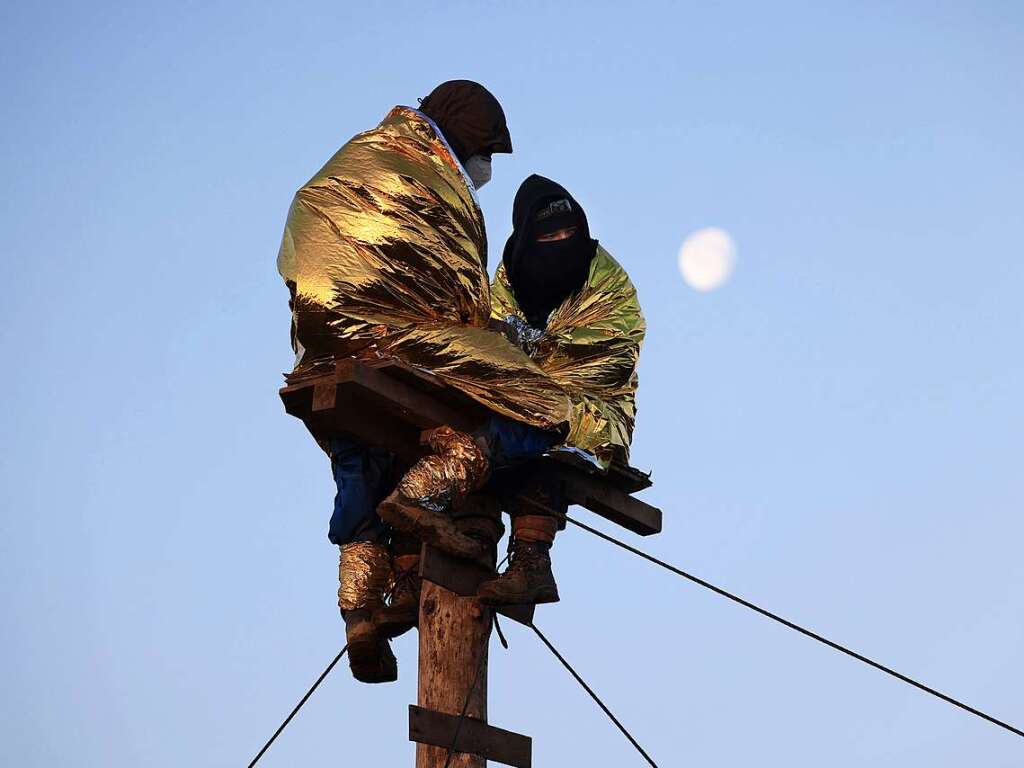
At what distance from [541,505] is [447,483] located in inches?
23.0

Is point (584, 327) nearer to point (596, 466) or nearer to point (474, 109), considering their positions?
point (596, 466)

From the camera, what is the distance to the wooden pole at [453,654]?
649 centimetres

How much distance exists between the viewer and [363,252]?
6367 millimetres

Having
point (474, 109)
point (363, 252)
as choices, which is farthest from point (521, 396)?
point (474, 109)

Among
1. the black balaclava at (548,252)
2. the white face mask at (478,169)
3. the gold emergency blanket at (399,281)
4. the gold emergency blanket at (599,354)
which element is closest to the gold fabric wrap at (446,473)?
the gold emergency blanket at (399,281)

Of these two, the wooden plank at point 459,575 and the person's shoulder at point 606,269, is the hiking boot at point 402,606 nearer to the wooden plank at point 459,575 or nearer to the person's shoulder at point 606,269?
the wooden plank at point 459,575

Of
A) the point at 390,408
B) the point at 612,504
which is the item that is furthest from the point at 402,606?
the point at 612,504

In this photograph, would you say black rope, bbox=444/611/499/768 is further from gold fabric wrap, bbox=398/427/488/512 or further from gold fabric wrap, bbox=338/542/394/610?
gold fabric wrap, bbox=398/427/488/512

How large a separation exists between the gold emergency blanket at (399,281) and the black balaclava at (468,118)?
1.35 ft

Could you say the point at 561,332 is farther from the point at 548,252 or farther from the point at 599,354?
the point at 548,252

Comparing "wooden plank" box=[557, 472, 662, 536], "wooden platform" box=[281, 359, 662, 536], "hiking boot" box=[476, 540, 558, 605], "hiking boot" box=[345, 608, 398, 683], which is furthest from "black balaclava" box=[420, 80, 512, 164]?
"hiking boot" box=[345, 608, 398, 683]

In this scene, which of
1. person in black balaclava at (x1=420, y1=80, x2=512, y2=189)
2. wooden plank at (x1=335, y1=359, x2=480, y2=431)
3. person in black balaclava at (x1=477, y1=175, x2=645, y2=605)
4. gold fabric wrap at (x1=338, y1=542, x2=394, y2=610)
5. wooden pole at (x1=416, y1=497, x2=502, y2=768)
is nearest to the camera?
wooden plank at (x1=335, y1=359, x2=480, y2=431)

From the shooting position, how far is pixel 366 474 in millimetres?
6715

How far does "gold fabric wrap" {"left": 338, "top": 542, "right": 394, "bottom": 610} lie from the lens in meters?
6.59
